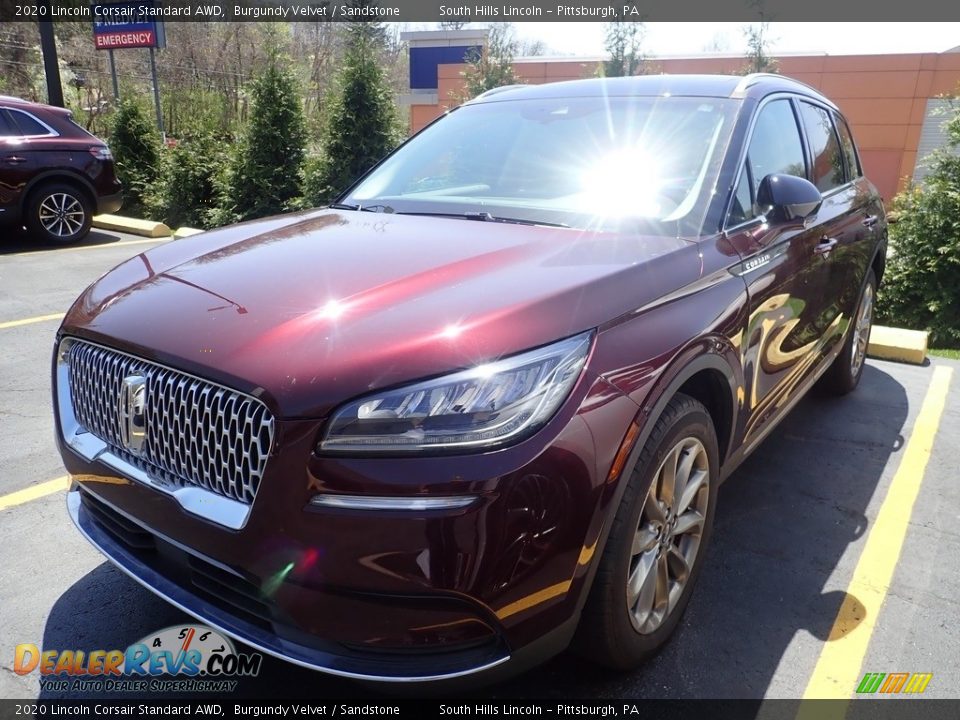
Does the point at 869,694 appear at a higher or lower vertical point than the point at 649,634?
lower

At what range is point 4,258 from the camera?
9008 mm

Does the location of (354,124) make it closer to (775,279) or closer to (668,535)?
(775,279)

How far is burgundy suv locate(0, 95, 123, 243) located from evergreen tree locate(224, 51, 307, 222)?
7.50 feet

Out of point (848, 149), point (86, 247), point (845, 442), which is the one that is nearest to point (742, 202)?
point (845, 442)

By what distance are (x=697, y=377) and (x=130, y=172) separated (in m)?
14.7

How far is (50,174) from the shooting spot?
9.66 meters

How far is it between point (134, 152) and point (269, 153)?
13.4 feet

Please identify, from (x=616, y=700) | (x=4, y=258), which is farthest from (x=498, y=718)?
(x=4, y=258)

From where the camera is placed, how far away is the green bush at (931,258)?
824cm

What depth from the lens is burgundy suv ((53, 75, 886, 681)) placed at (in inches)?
66.2

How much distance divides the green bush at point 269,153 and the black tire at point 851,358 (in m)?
9.38

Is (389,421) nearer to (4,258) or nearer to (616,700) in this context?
(616,700)

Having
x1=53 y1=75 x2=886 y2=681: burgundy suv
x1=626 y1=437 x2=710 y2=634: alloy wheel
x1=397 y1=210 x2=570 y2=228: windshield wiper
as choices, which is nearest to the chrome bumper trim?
x1=53 y1=75 x2=886 y2=681: burgundy suv

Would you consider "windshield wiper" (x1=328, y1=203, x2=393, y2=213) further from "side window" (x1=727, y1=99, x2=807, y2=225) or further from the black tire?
the black tire
